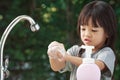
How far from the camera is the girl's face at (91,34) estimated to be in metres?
1.65

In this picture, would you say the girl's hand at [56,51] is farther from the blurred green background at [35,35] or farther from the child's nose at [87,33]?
the blurred green background at [35,35]

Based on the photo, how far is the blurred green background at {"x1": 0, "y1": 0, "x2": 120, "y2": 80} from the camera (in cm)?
313

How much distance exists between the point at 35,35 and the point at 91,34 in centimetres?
164

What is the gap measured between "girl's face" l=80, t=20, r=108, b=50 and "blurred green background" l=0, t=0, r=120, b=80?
1362 millimetres

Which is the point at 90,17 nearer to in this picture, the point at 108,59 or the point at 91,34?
the point at 91,34

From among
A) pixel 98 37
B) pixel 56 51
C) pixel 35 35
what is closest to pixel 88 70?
pixel 56 51

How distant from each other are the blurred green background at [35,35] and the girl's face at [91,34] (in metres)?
1.36

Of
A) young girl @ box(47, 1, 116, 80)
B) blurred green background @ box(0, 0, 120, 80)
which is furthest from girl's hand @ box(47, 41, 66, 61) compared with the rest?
blurred green background @ box(0, 0, 120, 80)

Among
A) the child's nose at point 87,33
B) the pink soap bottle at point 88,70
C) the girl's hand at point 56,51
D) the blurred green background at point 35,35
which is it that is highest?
the child's nose at point 87,33

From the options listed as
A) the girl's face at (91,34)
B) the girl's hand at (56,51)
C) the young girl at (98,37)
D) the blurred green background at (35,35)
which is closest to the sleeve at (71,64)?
the young girl at (98,37)

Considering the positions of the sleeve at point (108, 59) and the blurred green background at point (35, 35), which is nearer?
the sleeve at point (108, 59)

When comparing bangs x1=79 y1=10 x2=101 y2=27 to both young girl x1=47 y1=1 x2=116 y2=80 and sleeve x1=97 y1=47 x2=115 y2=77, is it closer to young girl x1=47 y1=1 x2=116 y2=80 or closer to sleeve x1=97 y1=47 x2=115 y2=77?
young girl x1=47 y1=1 x2=116 y2=80

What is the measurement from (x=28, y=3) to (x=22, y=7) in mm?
51

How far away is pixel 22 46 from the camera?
3.33 meters
